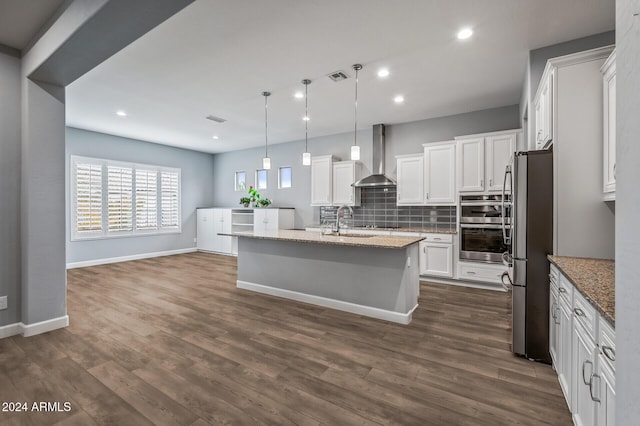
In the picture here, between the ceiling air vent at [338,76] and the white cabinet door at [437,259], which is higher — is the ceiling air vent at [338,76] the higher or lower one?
the higher one

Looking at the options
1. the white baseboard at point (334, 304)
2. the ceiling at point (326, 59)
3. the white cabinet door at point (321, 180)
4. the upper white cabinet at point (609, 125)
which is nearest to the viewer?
the upper white cabinet at point (609, 125)

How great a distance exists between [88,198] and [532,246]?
24.7 ft

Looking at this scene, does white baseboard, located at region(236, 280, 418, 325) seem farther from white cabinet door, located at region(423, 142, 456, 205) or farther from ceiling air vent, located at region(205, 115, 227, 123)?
ceiling air vent, located at region(205, 115, 227, 123)

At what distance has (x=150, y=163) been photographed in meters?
7.35

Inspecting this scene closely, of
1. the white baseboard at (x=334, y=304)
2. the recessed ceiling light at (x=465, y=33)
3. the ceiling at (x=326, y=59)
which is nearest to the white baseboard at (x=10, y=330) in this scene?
the white baseboard at (x=334, y=304)

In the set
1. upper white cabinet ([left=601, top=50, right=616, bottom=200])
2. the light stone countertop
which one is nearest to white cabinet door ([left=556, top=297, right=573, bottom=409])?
the light stone countertop

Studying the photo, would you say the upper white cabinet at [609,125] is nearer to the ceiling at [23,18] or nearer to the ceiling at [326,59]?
the ceiling at [326,59]

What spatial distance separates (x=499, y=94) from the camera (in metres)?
4.36

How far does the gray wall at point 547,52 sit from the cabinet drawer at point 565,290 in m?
1.75

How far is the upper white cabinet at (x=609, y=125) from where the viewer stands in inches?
80.5

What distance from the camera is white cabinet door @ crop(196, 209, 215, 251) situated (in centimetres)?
810

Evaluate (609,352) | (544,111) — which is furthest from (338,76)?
(609,352)

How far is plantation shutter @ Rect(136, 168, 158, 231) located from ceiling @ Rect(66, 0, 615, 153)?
68.1 inches

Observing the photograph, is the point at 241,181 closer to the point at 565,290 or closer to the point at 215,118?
the point at 215,118
